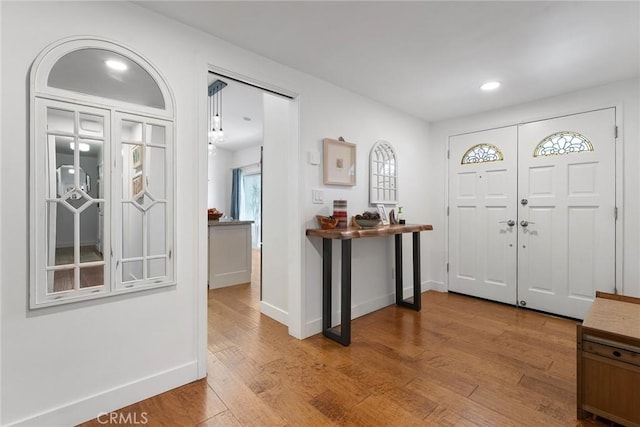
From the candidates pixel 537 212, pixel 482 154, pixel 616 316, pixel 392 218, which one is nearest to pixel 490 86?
pixel 482 154

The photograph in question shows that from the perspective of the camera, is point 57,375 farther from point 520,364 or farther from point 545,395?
point 520,364

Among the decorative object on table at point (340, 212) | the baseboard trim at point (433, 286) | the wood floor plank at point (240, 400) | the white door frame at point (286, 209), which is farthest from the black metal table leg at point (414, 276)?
the wood floor plank at point (240, 400)

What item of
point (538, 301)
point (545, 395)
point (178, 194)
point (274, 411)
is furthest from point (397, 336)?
point (178, 194)

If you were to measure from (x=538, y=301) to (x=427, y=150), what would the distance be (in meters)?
2.17

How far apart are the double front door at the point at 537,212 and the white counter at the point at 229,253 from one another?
286cm

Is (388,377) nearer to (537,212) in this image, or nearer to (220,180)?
(537,212)

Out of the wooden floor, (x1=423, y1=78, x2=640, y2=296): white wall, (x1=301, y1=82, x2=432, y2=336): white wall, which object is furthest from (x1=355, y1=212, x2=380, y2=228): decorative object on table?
(x1=423, y1=78, x2=640, y2=296): white wall

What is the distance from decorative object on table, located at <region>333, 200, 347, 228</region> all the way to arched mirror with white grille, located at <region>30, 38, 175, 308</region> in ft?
4.47

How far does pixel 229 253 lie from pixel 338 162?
231cm

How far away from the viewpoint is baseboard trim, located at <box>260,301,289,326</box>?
9.52ft

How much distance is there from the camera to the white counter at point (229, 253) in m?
4.11

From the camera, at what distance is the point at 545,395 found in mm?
1808

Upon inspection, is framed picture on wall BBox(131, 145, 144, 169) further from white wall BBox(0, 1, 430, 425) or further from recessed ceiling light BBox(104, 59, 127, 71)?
recessed ceiling light BBox(104, 59, 127, 71)

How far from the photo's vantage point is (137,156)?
5.67ft
